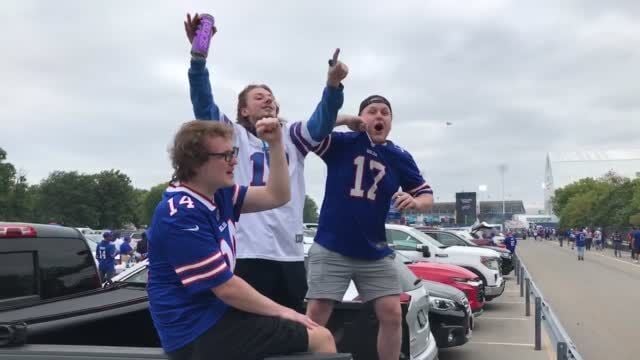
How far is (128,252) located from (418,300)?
49.7 ft

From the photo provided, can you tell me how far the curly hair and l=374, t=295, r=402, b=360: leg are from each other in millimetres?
1714

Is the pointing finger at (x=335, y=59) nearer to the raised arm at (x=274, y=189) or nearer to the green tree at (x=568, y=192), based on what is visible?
the raised arm at (x=274, y=189)

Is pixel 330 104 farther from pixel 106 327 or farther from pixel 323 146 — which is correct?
pixel 106 327

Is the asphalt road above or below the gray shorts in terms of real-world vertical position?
below

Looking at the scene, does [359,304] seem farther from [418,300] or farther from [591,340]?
[591,340]

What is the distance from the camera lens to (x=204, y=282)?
217 cm

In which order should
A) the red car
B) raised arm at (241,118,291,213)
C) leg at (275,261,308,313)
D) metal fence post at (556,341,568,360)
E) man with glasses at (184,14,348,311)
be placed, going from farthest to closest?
the red car, metal fence post at (556,341,568,360), leg at (275,261,308,313), man with glasses at (184,14,348,311), raised arm at (241,118,291,213)

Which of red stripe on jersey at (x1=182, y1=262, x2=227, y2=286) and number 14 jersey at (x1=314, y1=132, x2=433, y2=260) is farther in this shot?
number 14 jersey at (x1=314, y1=132, x2=433, y2=260)

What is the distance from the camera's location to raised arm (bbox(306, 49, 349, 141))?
316 centimetres

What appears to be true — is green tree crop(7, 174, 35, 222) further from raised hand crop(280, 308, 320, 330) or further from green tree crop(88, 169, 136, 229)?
raised hand crop(280, 308, 320, 330)

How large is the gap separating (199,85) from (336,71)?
27.3 inches

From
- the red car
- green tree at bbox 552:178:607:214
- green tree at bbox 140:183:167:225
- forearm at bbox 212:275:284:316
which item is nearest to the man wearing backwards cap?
forearm at bbox 212:275:284:316

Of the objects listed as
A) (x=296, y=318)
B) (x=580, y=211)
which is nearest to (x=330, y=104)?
(x=296, y=318)

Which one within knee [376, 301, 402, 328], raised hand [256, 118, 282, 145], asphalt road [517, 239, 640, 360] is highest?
raised hand [256, 118, 282, 145]
